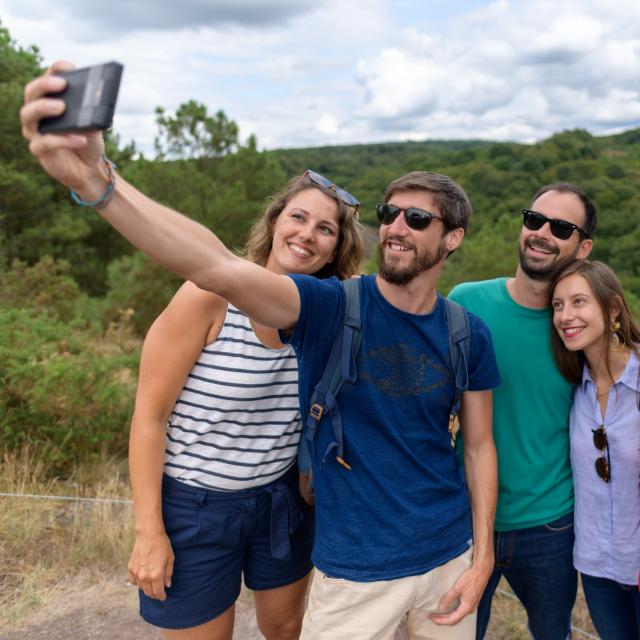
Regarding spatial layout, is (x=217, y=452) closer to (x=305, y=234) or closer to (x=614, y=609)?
(x=305, y=234)

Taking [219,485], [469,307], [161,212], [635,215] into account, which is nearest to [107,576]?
[219,485]

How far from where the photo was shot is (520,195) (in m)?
29.4

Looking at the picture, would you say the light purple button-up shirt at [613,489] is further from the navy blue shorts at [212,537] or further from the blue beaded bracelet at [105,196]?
the blue beaded bracelet at [105,196]

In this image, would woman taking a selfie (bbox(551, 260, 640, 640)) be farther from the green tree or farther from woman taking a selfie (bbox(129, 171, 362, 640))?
the green tree

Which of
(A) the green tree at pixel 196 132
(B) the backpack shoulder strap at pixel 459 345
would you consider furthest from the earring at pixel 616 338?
(A) the green tree at pixel 196 132

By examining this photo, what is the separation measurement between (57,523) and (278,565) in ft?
6.54

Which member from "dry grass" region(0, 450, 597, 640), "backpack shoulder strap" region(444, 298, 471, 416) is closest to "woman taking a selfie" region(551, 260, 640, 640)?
"backpack shoulder strap" region(444, 298, 471, 416)

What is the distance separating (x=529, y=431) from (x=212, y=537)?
1.03 meters

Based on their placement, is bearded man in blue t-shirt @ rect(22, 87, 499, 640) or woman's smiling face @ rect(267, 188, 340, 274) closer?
bearded man in blue t-shirt @ rect(22, 87, 499, 640)

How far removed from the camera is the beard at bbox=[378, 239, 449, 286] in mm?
1607

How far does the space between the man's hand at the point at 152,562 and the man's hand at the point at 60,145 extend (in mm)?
1005

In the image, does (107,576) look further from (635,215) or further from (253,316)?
(635,215)

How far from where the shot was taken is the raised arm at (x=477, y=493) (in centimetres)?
172

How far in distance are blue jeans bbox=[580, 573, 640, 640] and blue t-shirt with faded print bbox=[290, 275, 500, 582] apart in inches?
27.6
